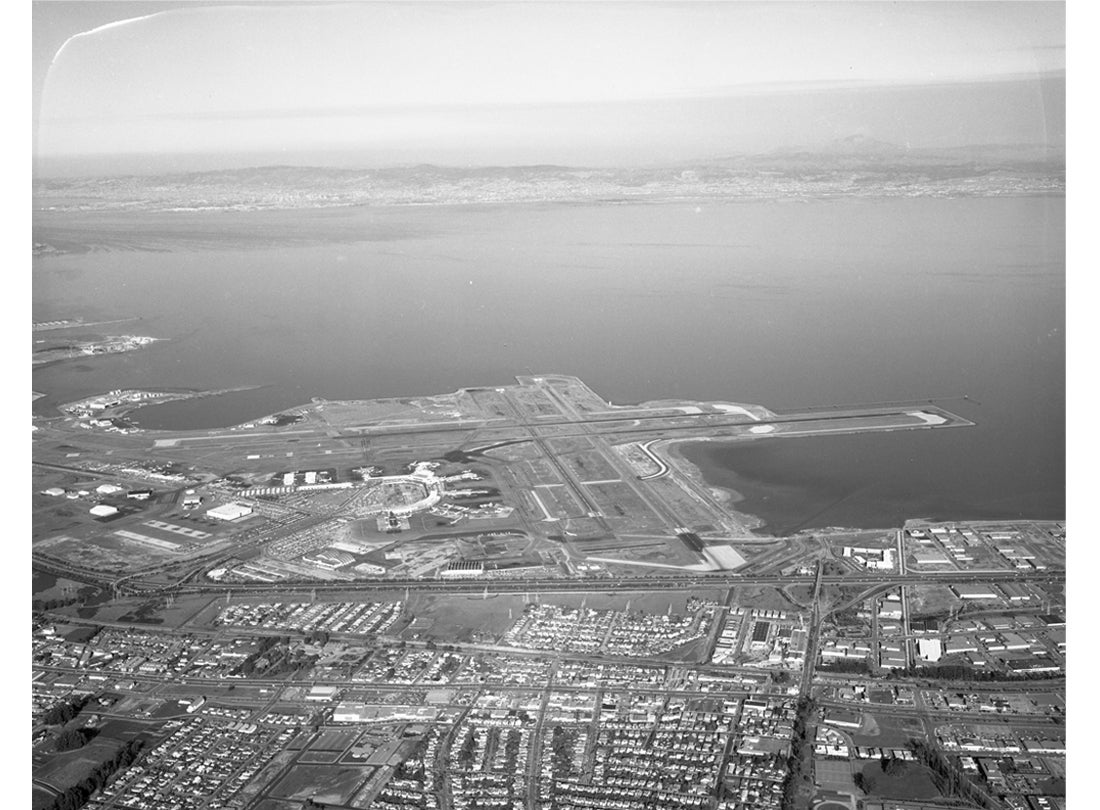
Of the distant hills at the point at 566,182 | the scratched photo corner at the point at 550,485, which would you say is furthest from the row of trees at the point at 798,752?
the distant hills at the point at 566,182

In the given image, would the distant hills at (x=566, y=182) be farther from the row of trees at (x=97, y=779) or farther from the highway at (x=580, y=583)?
the row of trees at (x=97, y=779)

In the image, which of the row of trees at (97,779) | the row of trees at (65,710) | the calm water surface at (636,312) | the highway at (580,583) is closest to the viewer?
the row of trees at (97,779)

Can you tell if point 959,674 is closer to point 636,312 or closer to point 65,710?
point 65,710

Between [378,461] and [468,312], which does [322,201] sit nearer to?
[468,312]

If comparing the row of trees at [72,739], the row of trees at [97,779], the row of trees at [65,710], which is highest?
the row of trees at [65,710]

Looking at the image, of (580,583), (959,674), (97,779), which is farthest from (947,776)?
(97,779)
